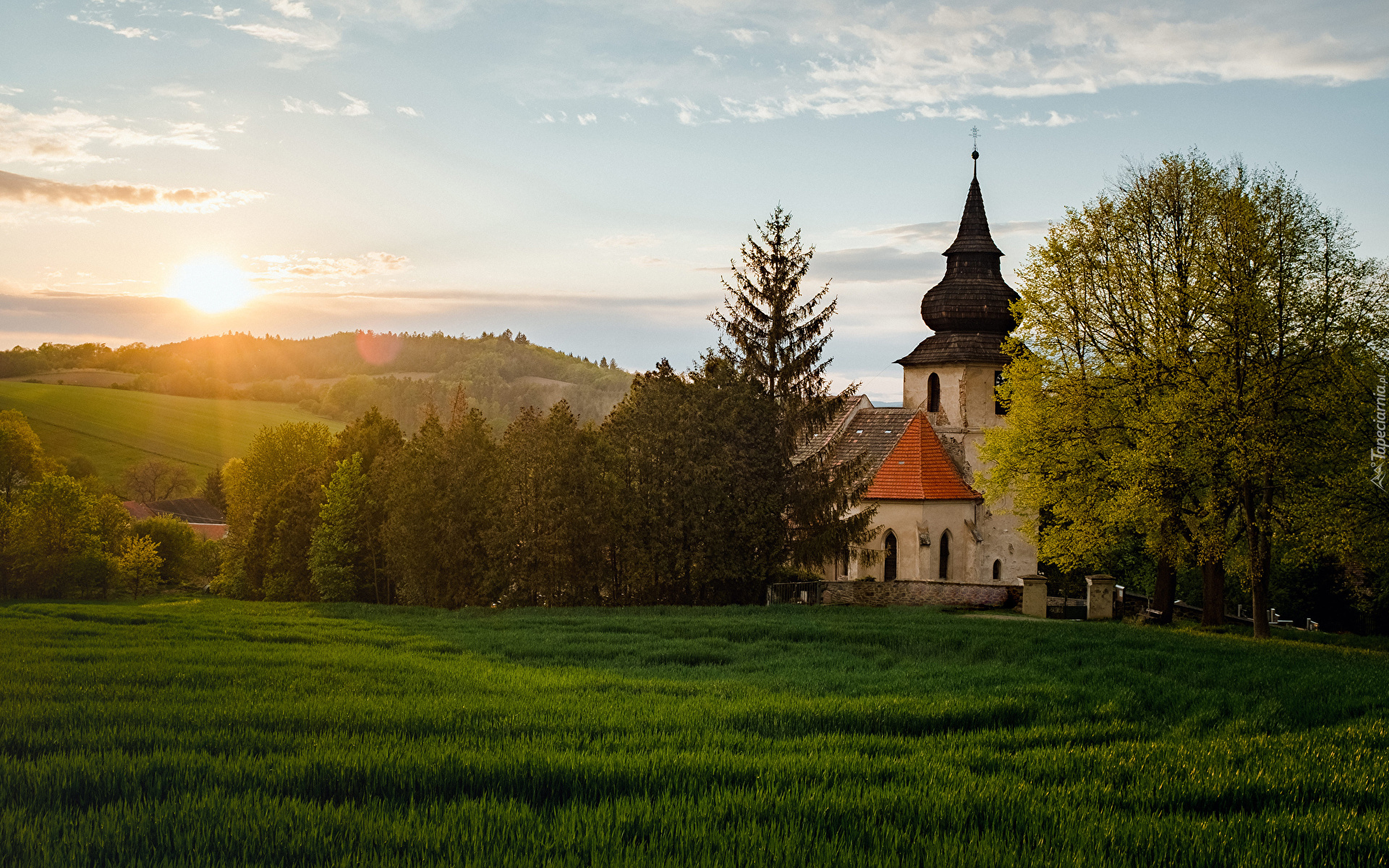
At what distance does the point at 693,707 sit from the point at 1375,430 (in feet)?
69.6

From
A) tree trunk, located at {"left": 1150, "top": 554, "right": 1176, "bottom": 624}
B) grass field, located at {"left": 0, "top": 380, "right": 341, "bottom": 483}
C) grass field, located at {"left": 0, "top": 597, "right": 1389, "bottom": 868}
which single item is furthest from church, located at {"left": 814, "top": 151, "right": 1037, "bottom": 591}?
grass field, located at {"left": 0, "top": 380, "right": 341, "bottom": 483}

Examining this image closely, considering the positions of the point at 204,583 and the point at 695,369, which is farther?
the point at 204,583

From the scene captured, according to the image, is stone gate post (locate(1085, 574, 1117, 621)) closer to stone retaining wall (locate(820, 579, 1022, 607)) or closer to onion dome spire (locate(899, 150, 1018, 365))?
stone retaining wall (locate(820, 579, 1022, 607))

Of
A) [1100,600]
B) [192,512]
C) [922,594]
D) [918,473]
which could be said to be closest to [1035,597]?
[1100,600]

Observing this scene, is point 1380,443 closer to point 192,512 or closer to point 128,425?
point 192,512

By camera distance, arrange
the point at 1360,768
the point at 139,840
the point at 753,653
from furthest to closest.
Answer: the point at 753,653 → the point at 1360,768 → the point at 139,840

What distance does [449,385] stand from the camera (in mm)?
146875

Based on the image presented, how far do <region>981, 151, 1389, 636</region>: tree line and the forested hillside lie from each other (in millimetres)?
84258

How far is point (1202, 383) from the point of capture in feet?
79.3

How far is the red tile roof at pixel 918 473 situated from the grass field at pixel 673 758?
72.3 ft

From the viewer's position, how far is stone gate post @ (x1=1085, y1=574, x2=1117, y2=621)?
3033 centimetres

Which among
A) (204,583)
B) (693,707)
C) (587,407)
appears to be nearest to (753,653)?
(693,707)

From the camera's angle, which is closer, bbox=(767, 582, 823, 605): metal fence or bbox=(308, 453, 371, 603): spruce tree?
bbox=(767, 582, 823, 605): metal fence

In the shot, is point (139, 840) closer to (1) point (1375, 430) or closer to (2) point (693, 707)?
(2) point (693, 707)
